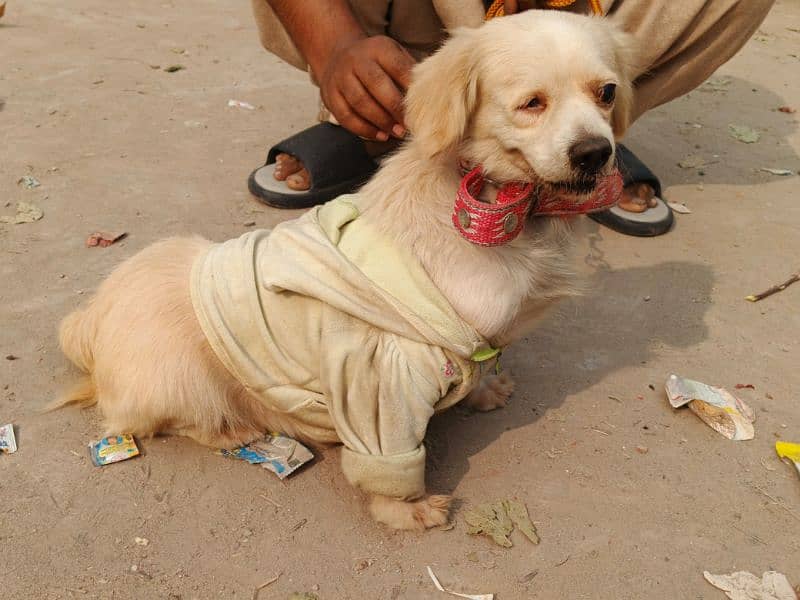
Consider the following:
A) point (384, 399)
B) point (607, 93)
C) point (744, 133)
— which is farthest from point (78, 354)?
point (744, 133)

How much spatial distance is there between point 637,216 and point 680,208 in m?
0.47

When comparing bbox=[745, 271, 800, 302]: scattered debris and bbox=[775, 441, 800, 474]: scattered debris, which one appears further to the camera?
bbox=[745, 271, 800, 302]: scattered debris

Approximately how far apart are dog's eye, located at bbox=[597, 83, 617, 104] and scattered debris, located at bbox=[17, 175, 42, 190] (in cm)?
315

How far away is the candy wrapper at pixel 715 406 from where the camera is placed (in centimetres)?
258

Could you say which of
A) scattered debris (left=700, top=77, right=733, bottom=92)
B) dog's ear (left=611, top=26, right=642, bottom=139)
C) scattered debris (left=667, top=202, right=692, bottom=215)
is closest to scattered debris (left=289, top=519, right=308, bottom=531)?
dog's ear (left=611, top=26, right=642, bottom=139)

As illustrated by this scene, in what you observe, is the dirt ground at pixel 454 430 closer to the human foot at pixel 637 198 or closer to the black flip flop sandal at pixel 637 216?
the black flip flop sandal at pixel 637 216

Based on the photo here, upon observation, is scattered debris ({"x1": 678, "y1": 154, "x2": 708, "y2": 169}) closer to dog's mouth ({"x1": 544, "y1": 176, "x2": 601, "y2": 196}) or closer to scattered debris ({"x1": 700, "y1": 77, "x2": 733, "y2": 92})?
scattered debris ({"x1": 700, "y1": 77, "x2": 733, "y2": 92})

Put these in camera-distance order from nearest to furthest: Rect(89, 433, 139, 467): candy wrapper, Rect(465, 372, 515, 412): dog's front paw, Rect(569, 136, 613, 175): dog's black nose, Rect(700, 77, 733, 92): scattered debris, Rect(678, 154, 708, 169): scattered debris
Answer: Rect(569, 136, 613, 175): dog's black nose, Rect(89, 433, 139, 467): candy wrapper, Rect(465, 372, 515, 412): dog's front paw, Rect(678, 154, 708, 169): scattered debris, Rect(700, 77, 733, 92): scattered debris

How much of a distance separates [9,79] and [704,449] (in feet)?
16.8

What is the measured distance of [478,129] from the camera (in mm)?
1993

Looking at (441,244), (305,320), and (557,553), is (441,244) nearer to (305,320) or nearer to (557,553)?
(305,320)

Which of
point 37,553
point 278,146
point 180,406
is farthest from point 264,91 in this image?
point 37,553

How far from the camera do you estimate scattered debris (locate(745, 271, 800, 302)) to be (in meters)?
3.37

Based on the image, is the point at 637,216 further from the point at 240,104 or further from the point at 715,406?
the point at 240,104
